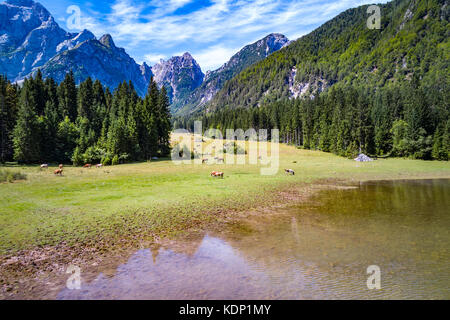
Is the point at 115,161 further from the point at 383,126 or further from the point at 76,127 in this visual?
the point at 383,126

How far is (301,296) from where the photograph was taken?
9336 mm

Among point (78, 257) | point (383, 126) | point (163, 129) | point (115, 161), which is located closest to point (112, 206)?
point (78, 257)

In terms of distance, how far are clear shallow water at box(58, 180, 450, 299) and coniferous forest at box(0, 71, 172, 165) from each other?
5343cm

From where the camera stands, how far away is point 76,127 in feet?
227

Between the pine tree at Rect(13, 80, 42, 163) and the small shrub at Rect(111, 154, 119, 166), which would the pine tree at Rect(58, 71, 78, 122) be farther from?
the small shrub at Rect(111, 154, 119, 166)

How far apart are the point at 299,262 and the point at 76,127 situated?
72963 millimetres

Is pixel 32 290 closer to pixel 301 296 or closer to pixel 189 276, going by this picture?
pixel 189 276

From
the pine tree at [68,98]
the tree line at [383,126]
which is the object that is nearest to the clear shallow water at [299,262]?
the tree line at [383,126]

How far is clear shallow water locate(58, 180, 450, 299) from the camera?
31.7ft

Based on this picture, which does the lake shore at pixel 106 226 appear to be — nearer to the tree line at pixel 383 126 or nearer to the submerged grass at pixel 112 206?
the submerged grass at pixel 112 206

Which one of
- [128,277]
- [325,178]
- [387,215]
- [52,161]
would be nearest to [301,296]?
[128,277]

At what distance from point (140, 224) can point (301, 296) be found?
12186mm

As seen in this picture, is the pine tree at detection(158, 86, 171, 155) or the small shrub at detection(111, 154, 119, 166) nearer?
the small shrub at detection(111, 154, 119, 166)

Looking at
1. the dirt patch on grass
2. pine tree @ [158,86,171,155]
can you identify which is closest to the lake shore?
the dirt patch on grass
